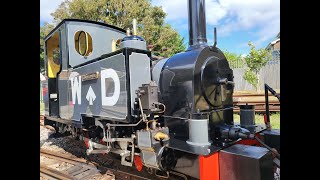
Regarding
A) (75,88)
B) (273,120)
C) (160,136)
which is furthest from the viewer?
(273,120)

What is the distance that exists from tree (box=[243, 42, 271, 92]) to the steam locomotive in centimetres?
1137

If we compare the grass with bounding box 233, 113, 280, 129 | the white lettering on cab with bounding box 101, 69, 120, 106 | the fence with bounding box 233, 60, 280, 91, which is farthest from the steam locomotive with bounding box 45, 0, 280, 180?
the fence with bounding box 233, 60, 280, 91

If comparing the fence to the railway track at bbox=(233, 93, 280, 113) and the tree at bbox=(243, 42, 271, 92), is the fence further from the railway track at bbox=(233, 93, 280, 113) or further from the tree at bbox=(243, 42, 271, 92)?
the railway track at bbox=(233, 93, 280, 113)

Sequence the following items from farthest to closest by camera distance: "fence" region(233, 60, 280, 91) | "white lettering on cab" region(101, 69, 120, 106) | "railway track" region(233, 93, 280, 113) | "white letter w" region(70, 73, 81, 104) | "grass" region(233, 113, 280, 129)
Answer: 1. "fence" region(233, 60, 280, 91)
2. "railway track" region(233, 93, 280, 113)
3. "grass" region(233, 113, 280, 129)
4. "white letter w" region(70, 73, 81, 104)
5. "white lettering on cab" region(101, 69, 120, 106)

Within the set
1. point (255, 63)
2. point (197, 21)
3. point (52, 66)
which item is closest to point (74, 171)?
point (52, 66)

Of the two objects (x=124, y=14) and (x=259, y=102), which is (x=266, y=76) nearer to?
(x=259, y=102)

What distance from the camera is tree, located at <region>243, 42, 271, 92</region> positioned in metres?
13.7

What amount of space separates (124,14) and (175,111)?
1453 centimetres

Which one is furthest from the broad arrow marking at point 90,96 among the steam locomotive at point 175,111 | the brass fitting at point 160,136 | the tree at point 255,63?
the tree at point 255,63

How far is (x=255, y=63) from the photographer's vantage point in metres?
15.3

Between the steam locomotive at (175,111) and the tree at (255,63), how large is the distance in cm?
1137
